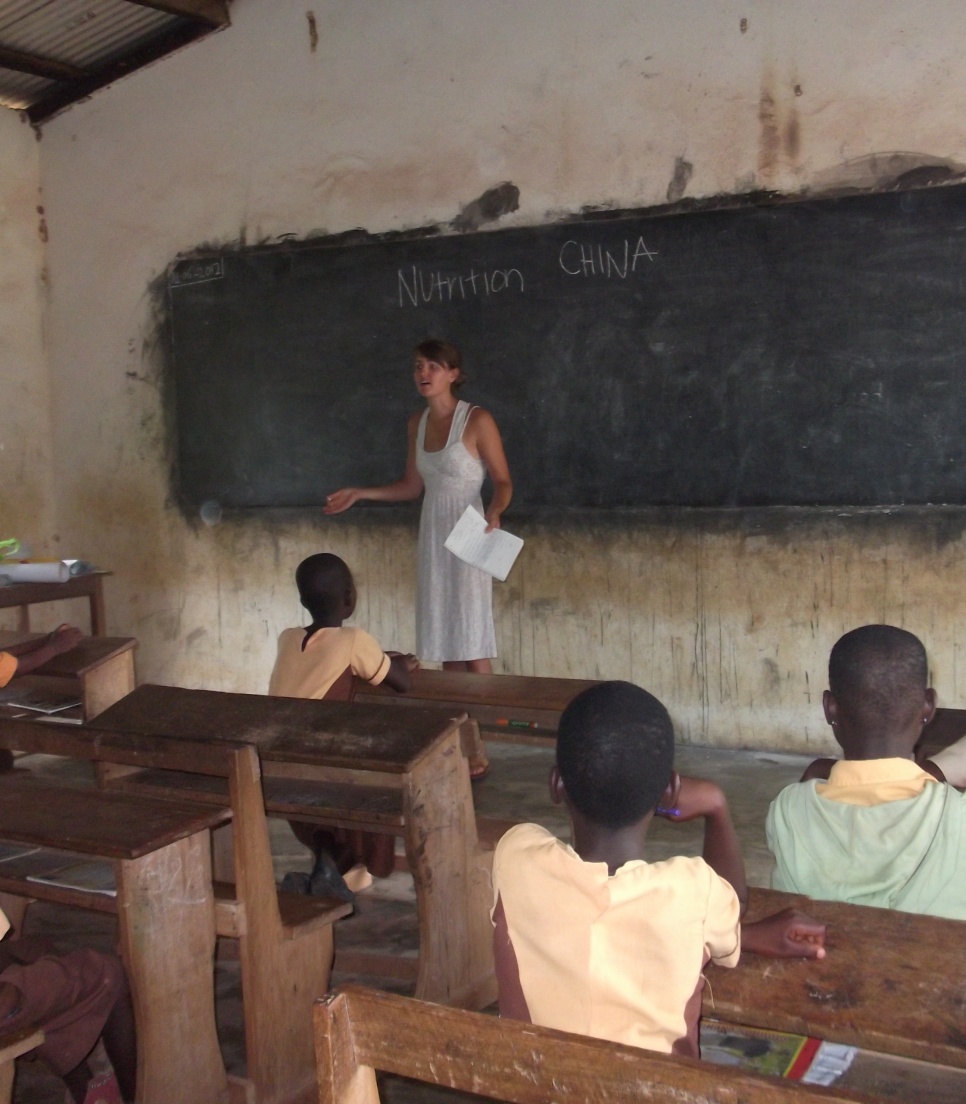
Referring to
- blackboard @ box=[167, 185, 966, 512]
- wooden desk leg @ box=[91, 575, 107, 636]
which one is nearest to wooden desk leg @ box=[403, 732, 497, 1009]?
blackboard @ box=[167, 185, 966, 512]

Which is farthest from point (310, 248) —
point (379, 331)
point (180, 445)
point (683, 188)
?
point (683, 188)

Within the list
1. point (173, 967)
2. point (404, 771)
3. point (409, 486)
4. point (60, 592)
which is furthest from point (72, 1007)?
point (60, 592)

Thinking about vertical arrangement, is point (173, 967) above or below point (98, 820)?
below

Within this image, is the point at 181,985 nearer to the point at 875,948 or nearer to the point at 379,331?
the point at 875,948

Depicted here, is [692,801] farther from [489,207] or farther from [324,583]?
[489,207]

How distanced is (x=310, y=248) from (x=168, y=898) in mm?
4281

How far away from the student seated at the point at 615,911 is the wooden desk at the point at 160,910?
28.9 inches

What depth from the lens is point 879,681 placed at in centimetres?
170

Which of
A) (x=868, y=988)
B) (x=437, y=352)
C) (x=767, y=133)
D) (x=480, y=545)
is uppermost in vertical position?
(x=767, y=133)

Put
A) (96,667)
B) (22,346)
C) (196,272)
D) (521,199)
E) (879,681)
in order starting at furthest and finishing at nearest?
(22,346) < (196,272) < (521,199) < (96,667) < (879,681)

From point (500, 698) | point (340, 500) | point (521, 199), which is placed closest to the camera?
point (500, 698)

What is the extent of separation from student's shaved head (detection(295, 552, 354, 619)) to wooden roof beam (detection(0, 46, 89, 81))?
416 cm

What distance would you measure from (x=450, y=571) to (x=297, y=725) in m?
2.28

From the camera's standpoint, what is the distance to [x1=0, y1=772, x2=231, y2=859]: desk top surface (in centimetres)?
184
